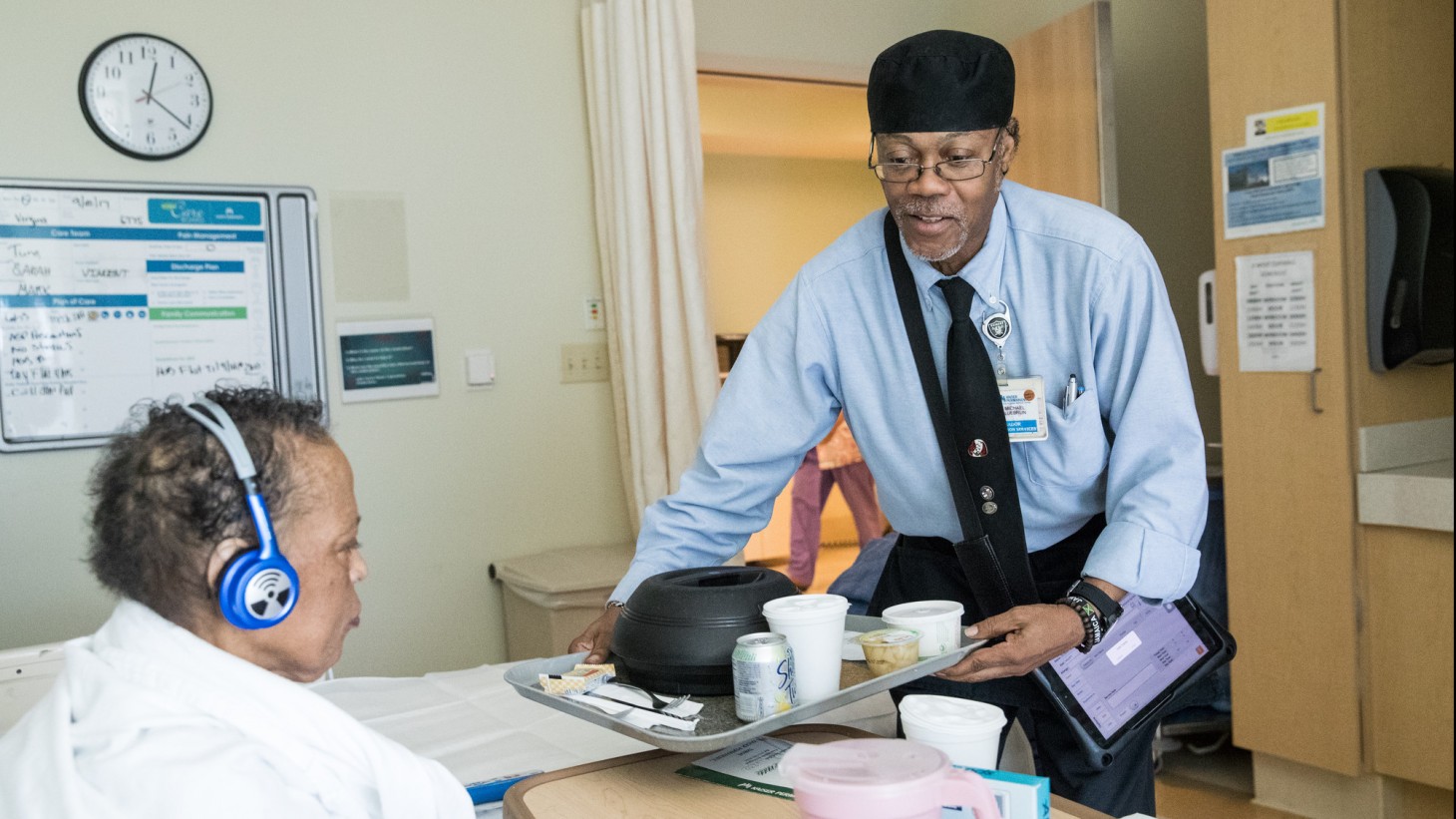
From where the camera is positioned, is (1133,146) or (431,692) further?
(1133,146)

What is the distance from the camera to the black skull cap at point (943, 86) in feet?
5.40

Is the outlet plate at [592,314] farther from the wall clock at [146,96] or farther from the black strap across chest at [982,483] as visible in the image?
the black strap across chest at [982,483]

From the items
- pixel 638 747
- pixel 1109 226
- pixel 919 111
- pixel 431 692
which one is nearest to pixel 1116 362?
pixel 1109 226

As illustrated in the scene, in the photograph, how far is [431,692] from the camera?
7.50 feet

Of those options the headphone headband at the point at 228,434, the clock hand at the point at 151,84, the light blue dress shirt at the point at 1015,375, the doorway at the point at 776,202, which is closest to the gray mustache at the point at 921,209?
the light blue dress shirt at the point at 1015,375

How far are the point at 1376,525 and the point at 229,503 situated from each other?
2769 millimetres

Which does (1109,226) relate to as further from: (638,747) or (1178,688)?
(638,747)

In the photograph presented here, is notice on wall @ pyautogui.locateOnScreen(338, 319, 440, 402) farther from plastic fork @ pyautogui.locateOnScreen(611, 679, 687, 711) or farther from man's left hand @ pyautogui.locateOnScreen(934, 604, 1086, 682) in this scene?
man's left hand @ pyautogui.locateOnScreen(934, 604, 1086, 682)

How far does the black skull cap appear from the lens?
165 cm

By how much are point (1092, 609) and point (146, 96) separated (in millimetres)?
2825

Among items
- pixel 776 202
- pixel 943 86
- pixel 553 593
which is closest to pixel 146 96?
pixel 553 593

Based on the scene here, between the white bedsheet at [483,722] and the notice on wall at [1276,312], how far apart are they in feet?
5.27

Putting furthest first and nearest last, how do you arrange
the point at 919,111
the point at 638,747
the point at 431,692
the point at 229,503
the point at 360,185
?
the point at 360,185 < the point at 431,692 < the point at 638,747 < the point at 919,111 < the point at 229,503

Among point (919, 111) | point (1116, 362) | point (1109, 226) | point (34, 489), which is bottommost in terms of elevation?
point (34, 489)
